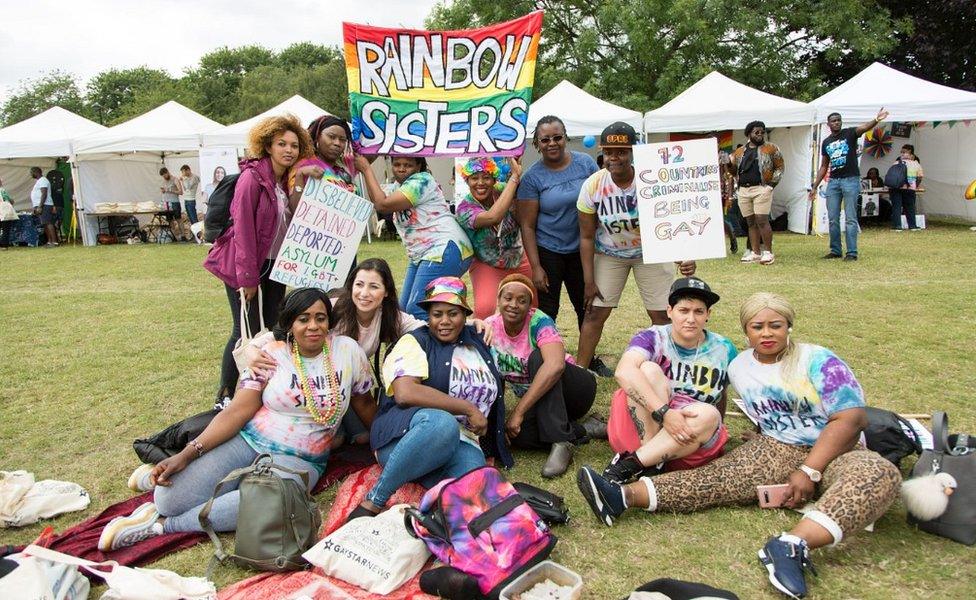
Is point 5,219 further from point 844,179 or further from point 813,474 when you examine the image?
point 813,474

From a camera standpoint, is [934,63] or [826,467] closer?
[826,467]

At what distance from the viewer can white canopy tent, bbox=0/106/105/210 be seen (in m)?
17.2

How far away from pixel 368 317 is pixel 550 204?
1.75m

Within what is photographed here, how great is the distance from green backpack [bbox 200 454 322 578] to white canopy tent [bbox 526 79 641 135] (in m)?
13.1

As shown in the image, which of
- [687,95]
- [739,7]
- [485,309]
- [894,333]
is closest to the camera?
[485,309]

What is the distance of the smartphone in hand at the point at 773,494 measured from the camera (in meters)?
3.29

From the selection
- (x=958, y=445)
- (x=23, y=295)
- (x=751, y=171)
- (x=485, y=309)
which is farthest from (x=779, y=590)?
(x=23, y=295)

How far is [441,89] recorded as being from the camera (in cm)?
504

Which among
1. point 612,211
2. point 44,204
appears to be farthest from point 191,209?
point 612,211

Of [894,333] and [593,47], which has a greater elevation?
[593,47]

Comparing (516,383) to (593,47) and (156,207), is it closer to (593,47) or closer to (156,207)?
(156,207)

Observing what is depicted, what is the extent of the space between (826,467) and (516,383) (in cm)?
189

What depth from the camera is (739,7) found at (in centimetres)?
2156

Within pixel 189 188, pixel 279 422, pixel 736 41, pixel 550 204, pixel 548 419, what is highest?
pixel 736 41
